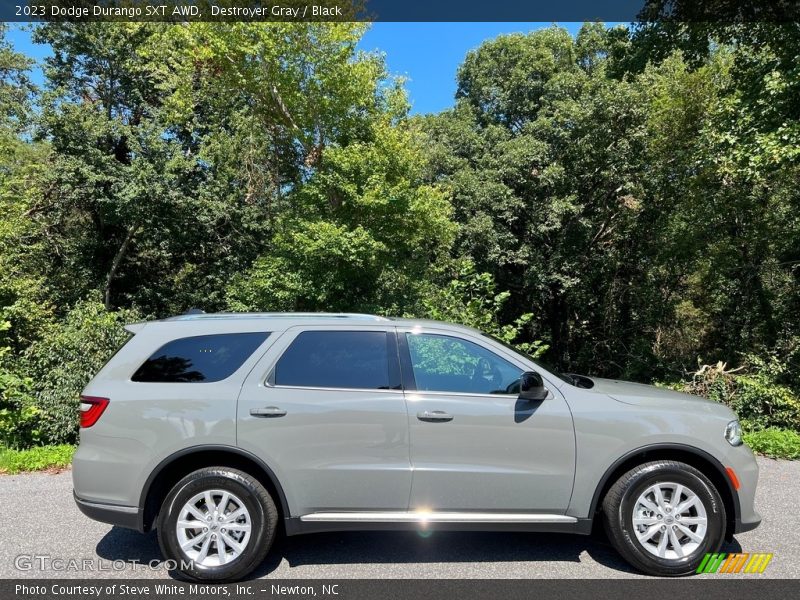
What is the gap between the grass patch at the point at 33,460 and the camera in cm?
615

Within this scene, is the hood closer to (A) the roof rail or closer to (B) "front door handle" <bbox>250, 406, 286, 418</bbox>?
(A) the roof rail

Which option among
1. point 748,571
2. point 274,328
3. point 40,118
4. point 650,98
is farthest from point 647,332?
point 40,118

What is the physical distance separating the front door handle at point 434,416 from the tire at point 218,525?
114 cm

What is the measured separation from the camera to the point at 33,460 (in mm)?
6293

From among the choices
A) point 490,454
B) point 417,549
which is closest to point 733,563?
point 490,454

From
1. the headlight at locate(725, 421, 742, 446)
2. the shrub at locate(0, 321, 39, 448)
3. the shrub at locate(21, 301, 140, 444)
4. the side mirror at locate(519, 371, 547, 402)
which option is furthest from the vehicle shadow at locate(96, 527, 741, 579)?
the shrub at locate(0, 321, 39, 448)

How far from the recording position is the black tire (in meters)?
3.60

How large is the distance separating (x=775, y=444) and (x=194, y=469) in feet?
21.2

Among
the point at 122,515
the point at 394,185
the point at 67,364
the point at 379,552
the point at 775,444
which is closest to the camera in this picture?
the point at 122,515

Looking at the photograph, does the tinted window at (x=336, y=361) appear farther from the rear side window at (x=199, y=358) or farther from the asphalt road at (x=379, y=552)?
the asphalt road at (x=379, y=552)

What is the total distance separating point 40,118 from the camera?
15.0 m

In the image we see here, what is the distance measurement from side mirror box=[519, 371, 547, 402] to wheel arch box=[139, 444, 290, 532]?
1738 millimetres

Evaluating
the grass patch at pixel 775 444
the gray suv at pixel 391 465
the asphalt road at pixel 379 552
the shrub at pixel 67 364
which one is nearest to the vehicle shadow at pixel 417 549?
the asphalt road at pixel 379 552

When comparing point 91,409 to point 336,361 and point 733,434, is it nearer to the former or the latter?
point 336,361
